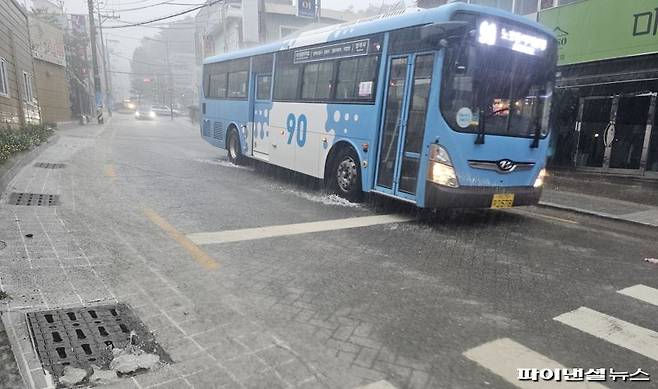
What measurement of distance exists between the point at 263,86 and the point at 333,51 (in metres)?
3.20

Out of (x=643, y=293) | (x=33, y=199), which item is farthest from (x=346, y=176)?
(x=33, y=199)

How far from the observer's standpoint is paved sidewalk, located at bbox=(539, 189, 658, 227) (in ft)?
27.1

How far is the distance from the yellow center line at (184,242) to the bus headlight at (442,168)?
3.42 metres

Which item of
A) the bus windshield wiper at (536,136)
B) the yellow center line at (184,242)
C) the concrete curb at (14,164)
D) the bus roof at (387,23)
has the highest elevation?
the bus roof at (387,23)

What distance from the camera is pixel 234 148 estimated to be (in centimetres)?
1377

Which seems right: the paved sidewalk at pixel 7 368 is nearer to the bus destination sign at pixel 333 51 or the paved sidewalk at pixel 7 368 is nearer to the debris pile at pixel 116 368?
the debris pile at pixel 116 368

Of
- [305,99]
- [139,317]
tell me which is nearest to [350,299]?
[139,317]

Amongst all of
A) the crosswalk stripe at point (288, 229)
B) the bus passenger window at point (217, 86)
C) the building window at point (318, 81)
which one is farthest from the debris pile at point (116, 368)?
the bus passenger window at point (217, 86)

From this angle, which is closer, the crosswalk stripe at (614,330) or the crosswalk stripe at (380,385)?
the crosswalk stripe at (380,385)

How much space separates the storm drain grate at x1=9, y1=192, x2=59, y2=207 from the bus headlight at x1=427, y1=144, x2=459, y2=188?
5.95m

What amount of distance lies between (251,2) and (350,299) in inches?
1401

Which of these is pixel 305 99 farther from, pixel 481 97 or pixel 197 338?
pixel 197 338

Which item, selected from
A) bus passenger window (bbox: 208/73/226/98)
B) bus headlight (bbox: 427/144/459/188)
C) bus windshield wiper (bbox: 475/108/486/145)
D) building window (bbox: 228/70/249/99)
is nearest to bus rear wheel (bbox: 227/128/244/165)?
building window (bbox: 228/70/249/99)

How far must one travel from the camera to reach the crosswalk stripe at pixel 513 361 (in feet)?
9.94
